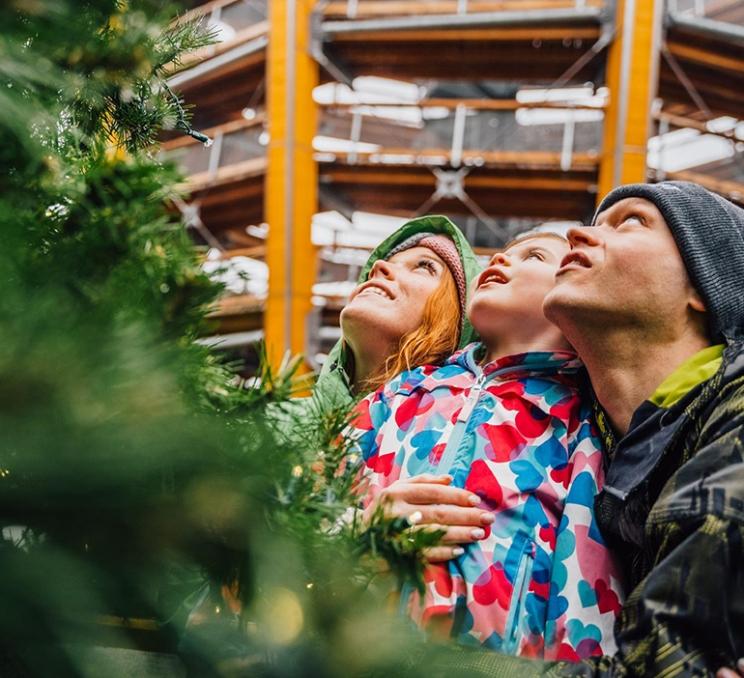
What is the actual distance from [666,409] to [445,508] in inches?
8.5

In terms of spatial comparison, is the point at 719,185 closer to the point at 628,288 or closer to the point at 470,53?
the point at 470,53

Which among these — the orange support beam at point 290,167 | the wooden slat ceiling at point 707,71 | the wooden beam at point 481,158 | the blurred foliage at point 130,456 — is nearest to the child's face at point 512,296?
the blurred foliage at point 130,456

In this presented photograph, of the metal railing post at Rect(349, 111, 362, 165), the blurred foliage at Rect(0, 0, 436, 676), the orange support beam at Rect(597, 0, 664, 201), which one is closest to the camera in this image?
the blurred foliage at Rect(0, 0, 436, 676)

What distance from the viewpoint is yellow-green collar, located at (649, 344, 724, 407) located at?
2.15 ft

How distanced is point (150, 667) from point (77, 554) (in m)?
0.04

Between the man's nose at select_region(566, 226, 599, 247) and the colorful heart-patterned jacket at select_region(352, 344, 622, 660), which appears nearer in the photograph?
the colorful heart-patterned jacket at select_region(352, 344, 622, 660)

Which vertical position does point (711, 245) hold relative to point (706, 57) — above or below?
below

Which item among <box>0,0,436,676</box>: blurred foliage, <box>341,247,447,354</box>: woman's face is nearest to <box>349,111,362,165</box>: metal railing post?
<box>341,247,447,354</box>: woman's face

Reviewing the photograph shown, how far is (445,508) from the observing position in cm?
65

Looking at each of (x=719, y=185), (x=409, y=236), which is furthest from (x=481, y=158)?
(x=409, y=236)

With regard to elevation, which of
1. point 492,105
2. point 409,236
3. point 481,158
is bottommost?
point 409,236

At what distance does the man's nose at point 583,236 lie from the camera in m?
0.75

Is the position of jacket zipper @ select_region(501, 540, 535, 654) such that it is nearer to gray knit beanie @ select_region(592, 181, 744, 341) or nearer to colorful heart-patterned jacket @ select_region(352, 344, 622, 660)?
colorful heart-patterned jacket @ select_region(352, 344, 622, 660)

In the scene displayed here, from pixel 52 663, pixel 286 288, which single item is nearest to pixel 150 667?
pixel 52 663
